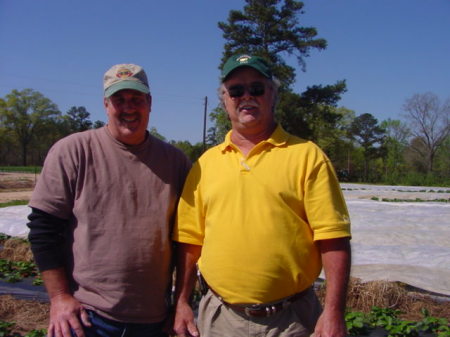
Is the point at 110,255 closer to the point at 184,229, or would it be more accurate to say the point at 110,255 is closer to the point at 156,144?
the point at 184,229

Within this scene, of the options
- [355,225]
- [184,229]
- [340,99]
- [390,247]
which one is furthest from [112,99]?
[340,99]

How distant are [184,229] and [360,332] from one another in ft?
8.07

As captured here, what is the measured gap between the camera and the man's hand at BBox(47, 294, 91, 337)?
2.14 m

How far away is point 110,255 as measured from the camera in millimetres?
2195

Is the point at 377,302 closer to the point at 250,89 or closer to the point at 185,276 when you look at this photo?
the point at 185,276

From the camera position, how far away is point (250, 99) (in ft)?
7.51

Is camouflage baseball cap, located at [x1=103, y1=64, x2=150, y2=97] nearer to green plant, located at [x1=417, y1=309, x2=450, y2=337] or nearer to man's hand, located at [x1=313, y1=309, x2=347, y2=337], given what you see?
man's hand, located at [x1=313, y1=309, x2=347, y2=337]

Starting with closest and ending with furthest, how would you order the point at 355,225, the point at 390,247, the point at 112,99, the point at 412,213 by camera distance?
the point at 112,99, the point at 390,247, the point at 355,225, the point at 412,213

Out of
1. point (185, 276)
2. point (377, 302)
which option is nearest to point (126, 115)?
point (185, 276)

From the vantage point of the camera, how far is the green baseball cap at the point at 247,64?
2.28 metres

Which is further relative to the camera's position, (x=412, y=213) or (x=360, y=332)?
(x=412, y=213)

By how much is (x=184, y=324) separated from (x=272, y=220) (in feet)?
2.48

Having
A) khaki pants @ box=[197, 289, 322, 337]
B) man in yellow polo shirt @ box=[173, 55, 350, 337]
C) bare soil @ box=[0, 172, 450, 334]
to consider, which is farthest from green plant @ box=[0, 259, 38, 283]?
khaki pants @ box=[197, 289, 322, 337]

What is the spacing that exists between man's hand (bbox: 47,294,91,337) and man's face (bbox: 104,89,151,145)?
2.78ft
